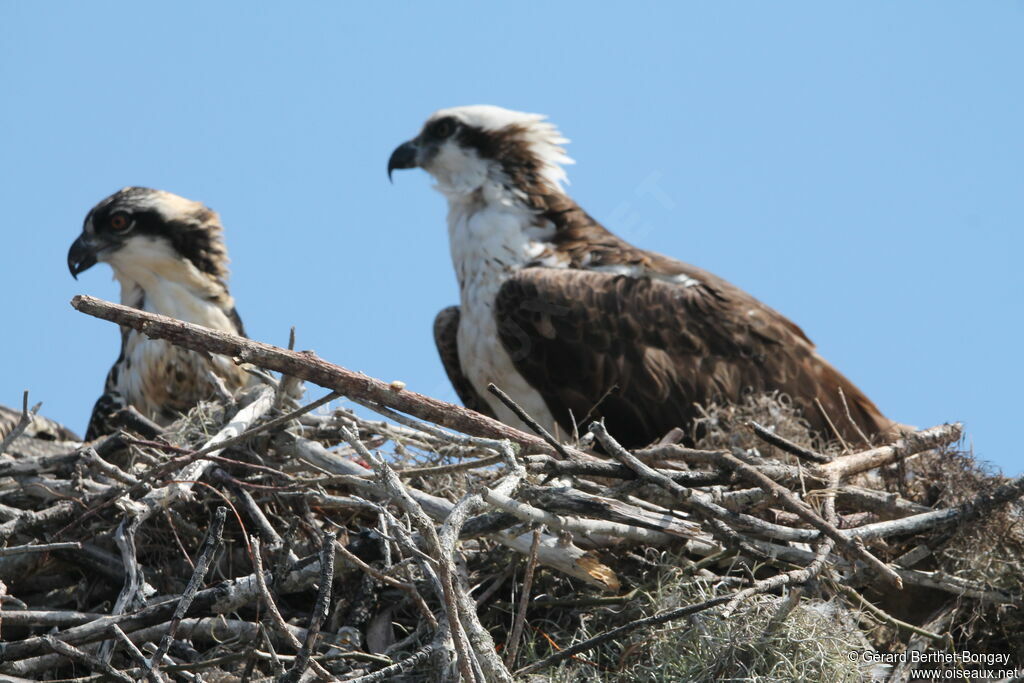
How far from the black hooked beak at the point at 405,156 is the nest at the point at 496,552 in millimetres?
2594

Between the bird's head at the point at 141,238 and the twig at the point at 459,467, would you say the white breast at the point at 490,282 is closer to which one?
the bird's head at the point at 141,238

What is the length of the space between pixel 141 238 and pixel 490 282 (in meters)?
1.78

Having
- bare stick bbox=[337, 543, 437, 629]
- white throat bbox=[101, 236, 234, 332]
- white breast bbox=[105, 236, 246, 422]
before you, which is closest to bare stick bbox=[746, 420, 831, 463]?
bare stick bbox=[337, 543, 437, 629]

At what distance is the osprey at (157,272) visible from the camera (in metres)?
6.49

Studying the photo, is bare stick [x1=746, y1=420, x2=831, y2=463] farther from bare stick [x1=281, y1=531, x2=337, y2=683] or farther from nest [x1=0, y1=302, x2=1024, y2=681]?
bare stick [x1=281, y1=531, x2=337, y2=683]

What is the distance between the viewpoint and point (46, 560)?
4613mm

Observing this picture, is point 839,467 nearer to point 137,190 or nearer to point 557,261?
point 557,261

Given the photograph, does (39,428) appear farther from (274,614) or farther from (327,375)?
(274,614)

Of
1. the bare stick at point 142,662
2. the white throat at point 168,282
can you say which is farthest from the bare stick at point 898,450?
the white throat at point 168,282

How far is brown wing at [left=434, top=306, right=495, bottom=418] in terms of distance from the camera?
7023 mm

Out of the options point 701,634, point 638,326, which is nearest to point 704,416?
point 638,326

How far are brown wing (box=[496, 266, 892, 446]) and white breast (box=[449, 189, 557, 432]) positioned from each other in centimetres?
9

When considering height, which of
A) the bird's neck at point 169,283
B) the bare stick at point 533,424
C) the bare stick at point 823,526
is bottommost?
the bare stick at point 823,526

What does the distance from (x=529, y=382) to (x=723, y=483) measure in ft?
7.46
